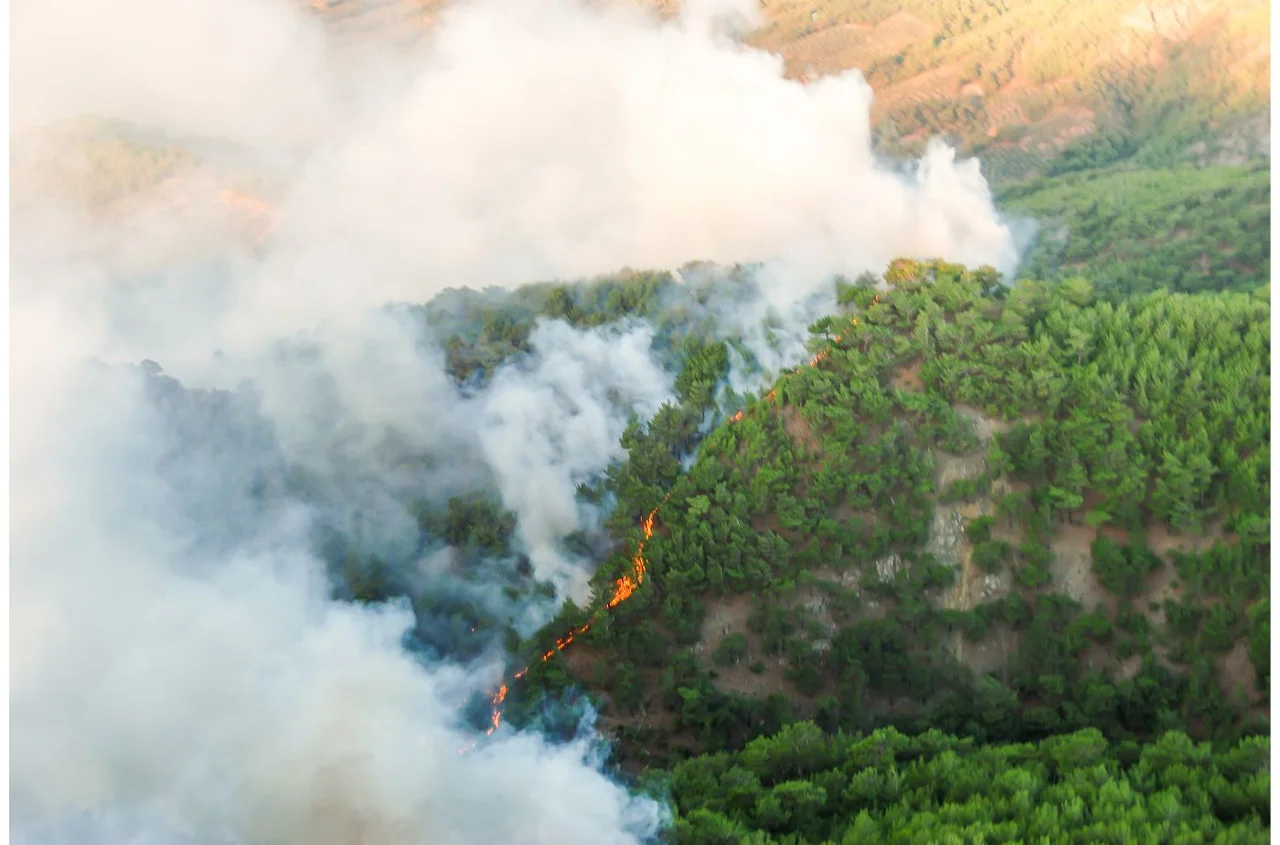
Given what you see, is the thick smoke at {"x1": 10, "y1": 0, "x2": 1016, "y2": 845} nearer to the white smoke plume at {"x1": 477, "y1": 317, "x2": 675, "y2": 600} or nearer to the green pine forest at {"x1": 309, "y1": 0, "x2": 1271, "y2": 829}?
the white smoke plume at {"x1": 477, "y1": 317, "x2": 675, "y2": 600}

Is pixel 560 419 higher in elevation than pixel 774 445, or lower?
higher

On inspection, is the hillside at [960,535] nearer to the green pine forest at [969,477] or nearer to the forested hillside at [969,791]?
the green pine forest at [969,477]

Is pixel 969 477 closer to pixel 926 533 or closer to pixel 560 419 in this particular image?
pixel 926 533

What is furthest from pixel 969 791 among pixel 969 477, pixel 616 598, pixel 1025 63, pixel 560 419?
pixel 1025 63

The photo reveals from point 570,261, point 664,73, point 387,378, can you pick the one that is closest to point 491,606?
point 387,378

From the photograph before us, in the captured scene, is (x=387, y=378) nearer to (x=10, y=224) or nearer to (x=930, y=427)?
(x=10, y=224)


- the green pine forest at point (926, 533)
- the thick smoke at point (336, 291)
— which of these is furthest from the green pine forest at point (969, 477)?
the thick smoke at point (336, 291)
